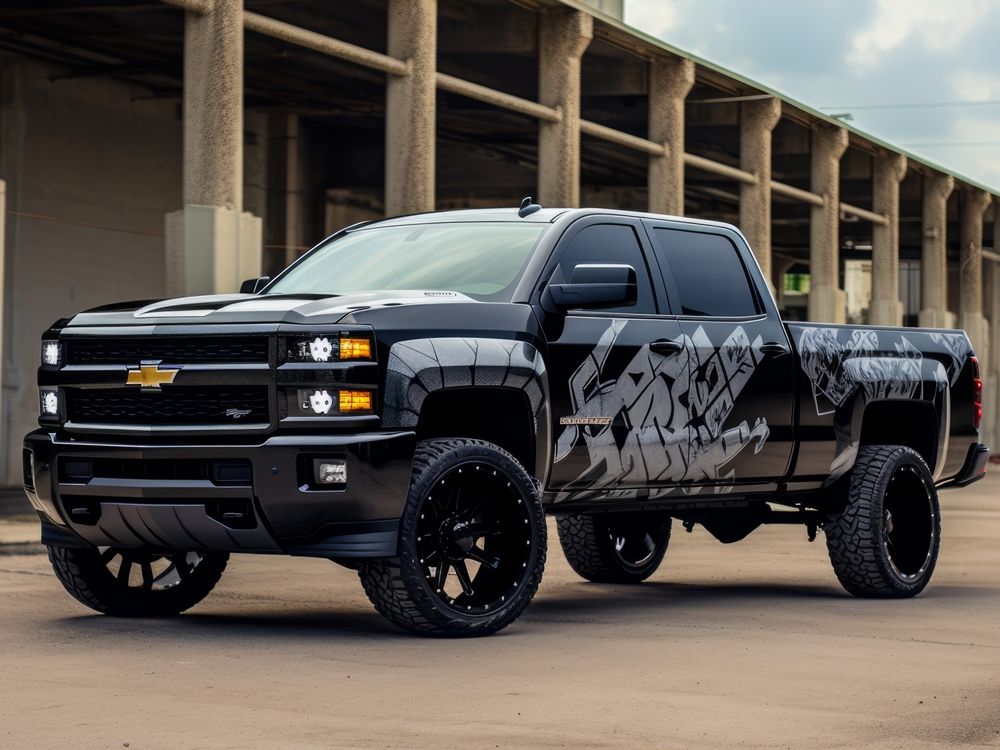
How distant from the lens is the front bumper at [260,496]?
7.99 metres

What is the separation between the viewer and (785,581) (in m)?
12.2

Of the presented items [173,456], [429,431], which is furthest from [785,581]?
[173,456]

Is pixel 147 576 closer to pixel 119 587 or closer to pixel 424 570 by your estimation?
pixel 119 587

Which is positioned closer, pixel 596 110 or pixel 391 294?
pixel 391 294

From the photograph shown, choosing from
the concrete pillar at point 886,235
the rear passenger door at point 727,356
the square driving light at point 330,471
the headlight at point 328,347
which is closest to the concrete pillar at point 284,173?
the concrete pillar at point 886,235

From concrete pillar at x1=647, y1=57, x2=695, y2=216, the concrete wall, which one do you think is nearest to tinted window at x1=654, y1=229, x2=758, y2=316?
the concrete wall

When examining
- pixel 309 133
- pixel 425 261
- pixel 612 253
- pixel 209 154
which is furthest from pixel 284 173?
pixel 425 261

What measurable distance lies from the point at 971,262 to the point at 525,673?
3535 centimetres

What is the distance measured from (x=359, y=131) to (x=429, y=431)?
24651 millimetres

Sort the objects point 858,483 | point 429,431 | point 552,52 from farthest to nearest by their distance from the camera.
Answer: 1. point 552,52
2. point 858,483
3. point 429,431

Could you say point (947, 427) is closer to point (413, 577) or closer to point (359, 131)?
point (413, 577)

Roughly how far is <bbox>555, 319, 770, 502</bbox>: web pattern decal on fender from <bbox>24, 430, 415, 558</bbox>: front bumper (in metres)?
1.21

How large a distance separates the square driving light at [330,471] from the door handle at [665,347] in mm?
2086

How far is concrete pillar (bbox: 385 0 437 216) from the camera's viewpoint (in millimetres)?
20266
